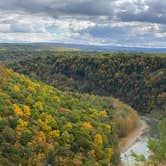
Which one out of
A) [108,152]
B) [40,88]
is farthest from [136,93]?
[108,152]

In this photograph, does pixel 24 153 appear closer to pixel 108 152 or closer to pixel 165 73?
pixel 108 152

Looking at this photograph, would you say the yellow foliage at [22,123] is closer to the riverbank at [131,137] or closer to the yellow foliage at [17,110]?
the yellow foliage at [17,110]

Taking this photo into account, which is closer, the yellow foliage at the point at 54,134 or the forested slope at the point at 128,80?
the yellow foliage at the point at 54,134

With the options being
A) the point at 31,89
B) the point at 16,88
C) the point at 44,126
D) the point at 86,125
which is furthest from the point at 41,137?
the point at 31,89

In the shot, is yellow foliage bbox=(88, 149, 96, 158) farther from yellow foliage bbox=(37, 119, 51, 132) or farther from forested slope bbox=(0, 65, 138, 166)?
yellow foliage bbox=(37, 119, 51, 132)

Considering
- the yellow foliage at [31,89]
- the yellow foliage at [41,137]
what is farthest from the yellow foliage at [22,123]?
the yellow foliage at [31,89]

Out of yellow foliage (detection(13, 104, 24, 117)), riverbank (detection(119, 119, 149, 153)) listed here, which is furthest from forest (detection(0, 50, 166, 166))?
riverbank (detection(119, 119, 149, 153))
